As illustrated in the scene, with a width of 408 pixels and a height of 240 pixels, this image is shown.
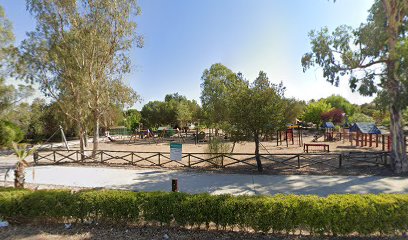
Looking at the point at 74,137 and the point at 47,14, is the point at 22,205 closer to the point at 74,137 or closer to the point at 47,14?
the point at 47,14

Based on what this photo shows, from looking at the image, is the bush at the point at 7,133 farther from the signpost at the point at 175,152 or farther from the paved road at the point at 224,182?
the signpost at the point at 175,152

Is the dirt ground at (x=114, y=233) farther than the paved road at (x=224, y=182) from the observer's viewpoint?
No

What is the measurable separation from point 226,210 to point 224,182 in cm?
489

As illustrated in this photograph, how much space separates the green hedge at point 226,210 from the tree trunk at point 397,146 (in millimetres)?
7461

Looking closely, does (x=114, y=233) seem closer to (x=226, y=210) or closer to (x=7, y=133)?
(x=226, y=210)

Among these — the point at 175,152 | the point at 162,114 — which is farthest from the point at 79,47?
the point at 162,114

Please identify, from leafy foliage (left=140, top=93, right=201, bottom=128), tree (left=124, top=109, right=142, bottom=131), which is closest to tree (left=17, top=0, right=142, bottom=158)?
leafy foliage (left=140, top=93, right=201, bottom=128)

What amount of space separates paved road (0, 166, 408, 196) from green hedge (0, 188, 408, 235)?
10.7 feet

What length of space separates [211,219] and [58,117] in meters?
35.7

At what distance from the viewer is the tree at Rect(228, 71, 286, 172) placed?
11516 mm

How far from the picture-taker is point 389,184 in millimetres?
9594

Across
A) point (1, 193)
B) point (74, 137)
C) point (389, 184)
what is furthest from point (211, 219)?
point (74, 137)

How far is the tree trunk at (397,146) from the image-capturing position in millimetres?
11477

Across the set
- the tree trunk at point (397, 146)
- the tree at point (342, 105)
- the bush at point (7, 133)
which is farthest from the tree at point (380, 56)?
the tree at point (342, 105)
